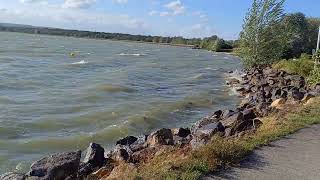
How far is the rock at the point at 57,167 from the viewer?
31.2 feet

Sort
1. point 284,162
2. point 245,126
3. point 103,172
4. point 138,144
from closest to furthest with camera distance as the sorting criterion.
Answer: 1. point 284,162
2. point 103,172
3. point 245,126
4. point 138,144

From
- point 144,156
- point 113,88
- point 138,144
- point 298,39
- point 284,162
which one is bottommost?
point 113,88

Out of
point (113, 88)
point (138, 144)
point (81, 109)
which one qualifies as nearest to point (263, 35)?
point (113, 88)

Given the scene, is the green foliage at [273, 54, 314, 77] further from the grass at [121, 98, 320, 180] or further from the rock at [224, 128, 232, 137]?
the grass at [121, 98, 320, 180]

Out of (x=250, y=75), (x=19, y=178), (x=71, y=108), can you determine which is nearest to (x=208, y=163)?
(x=19, y=178)

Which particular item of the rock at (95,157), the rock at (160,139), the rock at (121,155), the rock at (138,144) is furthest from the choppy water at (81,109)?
the rock at (160,139)

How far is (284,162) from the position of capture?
28.5ft

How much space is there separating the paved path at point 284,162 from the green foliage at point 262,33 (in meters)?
30.0

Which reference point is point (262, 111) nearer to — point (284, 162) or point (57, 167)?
point (284, 162)

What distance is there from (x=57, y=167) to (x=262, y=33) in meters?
32.5

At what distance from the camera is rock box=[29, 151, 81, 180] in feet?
31.2

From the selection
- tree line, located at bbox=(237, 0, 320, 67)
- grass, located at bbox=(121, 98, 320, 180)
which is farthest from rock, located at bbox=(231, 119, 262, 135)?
tree line, located at bbox=(237, 0, 320, 67)

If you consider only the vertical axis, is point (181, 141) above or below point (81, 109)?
above

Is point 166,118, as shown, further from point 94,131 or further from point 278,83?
point 278,83
